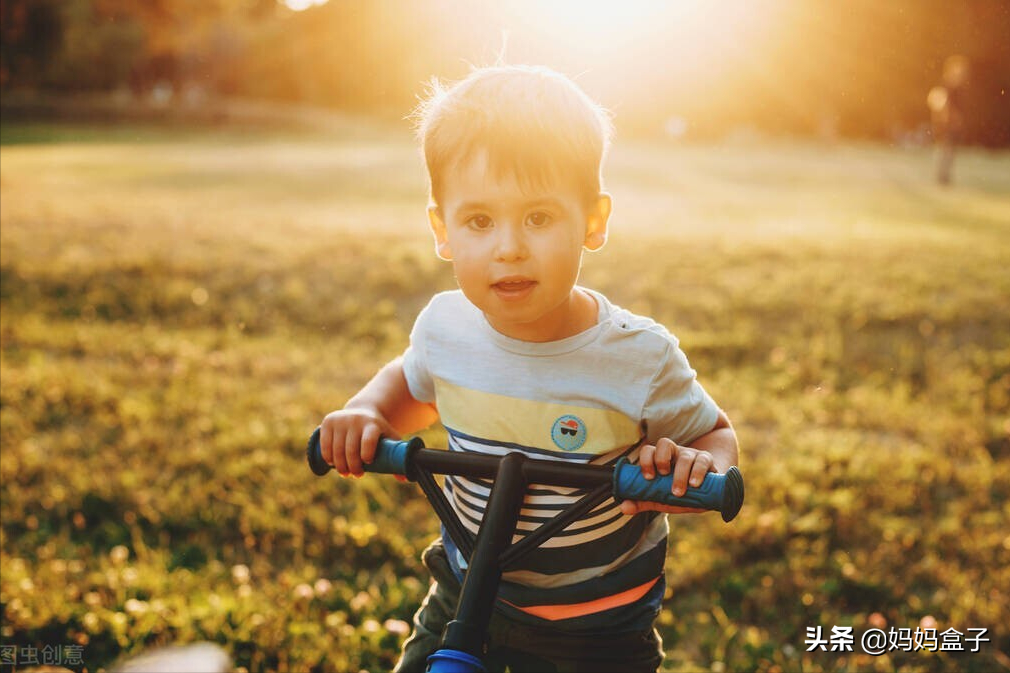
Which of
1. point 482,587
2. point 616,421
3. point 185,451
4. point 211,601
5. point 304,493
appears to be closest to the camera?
point 482,587

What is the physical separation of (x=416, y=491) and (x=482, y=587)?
249 centimetres

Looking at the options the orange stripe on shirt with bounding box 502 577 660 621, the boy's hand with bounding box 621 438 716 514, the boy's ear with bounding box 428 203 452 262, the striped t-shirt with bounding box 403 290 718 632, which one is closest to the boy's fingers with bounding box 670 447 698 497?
the boy's hand with bounding box 621 438 716 514

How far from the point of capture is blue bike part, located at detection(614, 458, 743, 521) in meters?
1.68

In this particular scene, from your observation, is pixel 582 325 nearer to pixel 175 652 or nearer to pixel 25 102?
pixel 175 652

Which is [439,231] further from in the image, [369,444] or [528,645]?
[528,645]

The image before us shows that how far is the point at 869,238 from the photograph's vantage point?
991 cm

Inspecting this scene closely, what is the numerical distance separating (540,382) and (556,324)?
0.13 metres

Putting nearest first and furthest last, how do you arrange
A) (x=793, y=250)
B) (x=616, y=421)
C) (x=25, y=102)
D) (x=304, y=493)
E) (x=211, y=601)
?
(x=616, y=421), (x=211, y=601), (x=304, y=493), (x=793, y=250), (x=25, y=102)

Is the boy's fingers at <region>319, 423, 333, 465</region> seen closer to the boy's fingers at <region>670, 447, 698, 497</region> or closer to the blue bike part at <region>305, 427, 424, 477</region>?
the blue bike part at <region>305, 427, 424, 477</region>

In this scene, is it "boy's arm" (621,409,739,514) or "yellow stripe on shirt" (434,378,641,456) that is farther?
"yellow stripe on shirt" (434,378,641,456)

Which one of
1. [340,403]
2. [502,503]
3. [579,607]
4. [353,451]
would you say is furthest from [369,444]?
[340,403]

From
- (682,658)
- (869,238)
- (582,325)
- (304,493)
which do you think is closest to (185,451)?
(304,493)

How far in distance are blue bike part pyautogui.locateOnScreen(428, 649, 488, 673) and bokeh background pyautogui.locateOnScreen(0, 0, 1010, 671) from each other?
4.18 ft

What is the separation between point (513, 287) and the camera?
1868 mm
